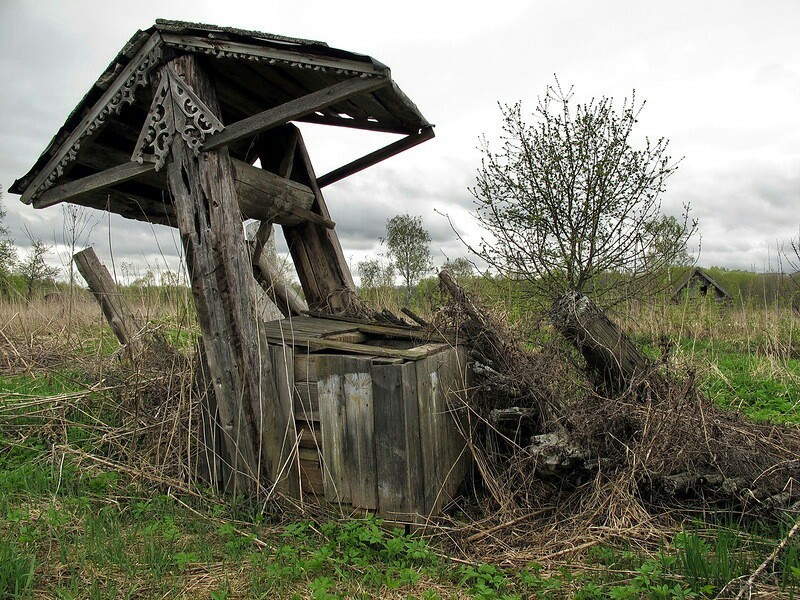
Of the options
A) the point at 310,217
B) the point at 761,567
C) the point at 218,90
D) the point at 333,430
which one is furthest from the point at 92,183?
the point at 761,567

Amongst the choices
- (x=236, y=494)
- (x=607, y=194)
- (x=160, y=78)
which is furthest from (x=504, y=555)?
A: (x=607, y=194)

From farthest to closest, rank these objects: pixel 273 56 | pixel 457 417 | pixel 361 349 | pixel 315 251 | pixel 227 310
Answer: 1. pixel 315 251
2. pixel 457 417
3. pixel 227 310
4. pixel 273 56
5. pixel 361 349

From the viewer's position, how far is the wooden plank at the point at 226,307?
3.55 meters

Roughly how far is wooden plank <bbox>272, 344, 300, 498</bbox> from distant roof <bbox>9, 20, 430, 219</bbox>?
1884mm

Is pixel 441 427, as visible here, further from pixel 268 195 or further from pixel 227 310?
pixel 268 195

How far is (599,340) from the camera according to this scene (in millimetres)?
3656

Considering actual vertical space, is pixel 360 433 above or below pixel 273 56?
below

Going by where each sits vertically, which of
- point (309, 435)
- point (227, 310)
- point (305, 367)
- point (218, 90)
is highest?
point (218, 90)

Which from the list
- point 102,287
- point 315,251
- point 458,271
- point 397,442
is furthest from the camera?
point 458,271

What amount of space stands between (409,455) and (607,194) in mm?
5722

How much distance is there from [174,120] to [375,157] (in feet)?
5.98

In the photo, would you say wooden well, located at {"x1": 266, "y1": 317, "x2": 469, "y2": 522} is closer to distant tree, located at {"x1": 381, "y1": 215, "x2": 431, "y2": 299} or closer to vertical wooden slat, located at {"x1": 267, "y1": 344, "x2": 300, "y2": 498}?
vertical wooden slat, located at {"x1": 267, "y1": 344, "x2": 300, "y2": 498}

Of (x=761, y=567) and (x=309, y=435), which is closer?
(x=761, y=567)

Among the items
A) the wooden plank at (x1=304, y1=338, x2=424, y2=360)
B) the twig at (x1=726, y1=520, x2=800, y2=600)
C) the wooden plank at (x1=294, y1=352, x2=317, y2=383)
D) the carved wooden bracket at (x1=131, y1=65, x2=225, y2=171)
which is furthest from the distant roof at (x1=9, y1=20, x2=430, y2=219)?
the twig at (x1=726, y1=520, x2=800, y2=600)
